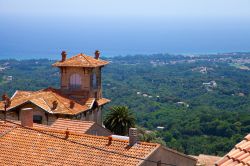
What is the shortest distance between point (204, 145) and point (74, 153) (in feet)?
192

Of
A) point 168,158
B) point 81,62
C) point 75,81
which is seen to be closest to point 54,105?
point 75,81

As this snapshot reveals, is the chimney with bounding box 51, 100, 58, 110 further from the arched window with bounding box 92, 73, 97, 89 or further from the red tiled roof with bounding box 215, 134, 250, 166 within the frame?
the red tiled roof with bounding box 215, 134, 250, 166

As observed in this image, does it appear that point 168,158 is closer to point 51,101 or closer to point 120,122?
point 51,101

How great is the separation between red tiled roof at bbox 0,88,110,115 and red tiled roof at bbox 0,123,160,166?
908 cm

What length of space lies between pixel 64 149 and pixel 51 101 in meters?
11.9

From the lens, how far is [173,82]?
186750 mm

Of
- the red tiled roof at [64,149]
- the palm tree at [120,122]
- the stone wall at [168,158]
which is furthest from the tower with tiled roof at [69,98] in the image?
the red tiled roof at [64,149]

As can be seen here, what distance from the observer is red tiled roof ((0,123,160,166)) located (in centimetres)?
1980

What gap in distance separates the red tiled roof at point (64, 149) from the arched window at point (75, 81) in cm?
1361

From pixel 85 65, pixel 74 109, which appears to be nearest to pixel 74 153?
pixel 74 109

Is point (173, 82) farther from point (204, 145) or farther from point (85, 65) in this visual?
point (85, 65)

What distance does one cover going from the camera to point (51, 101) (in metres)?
32.4

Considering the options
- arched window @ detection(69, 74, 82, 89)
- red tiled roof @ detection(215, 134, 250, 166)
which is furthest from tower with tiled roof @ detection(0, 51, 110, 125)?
red tiled roof @ detection(215, 134, 250, 166)

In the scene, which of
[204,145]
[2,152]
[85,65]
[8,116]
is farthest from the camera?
[204,145]
